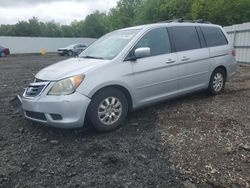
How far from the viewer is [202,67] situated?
6184 millimetres

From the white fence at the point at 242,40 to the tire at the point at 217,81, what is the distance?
6.87 m

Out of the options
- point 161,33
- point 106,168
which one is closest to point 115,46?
point 161,33

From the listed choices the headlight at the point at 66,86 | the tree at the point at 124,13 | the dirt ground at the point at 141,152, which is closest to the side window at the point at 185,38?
the dirt ground at the point at 141,152

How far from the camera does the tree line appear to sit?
24.4 m

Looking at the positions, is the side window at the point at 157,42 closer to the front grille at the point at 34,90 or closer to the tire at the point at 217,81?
the tire at the point at 217,81

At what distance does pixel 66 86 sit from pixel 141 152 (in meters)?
1.52

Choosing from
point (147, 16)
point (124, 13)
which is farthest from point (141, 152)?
point (124, 13)

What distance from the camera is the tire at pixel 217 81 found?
661cm

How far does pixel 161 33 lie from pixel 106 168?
3107 mm

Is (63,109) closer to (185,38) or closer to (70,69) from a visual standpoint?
(70,69)

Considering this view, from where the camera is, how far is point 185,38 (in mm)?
5992

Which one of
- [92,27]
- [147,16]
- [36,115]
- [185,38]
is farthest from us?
[92,27]

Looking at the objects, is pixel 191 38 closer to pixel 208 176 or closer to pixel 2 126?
pixel 208 176

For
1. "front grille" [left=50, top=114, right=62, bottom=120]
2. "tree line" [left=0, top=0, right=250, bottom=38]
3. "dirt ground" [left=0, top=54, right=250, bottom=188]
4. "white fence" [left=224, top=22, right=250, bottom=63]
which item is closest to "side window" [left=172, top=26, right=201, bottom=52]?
"dirt ground" [left=0, top=54, right=250, bottom=188]
